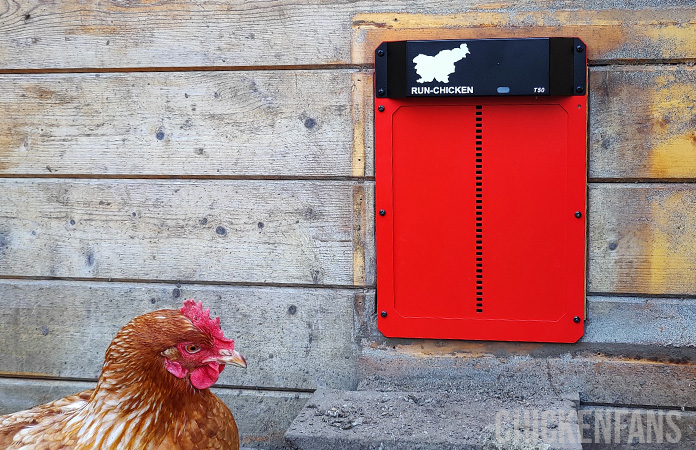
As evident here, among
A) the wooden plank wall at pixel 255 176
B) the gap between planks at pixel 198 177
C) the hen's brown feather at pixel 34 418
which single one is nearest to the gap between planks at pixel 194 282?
the wooden plank wall at pixel 255 176

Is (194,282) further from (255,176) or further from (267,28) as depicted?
(267,28)

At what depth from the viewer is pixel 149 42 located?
7.06ft

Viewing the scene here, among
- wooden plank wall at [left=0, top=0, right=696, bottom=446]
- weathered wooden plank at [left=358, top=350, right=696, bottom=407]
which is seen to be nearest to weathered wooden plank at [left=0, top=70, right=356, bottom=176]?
wooden plank wall at [left=0, top=0, right=696, bottom=446]

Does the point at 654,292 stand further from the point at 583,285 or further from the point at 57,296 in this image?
the point at 57,296

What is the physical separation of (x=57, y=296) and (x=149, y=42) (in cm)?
84

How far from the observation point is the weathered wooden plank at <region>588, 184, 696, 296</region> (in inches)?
76.5

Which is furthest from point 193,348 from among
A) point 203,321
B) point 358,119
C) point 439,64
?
point 439,64

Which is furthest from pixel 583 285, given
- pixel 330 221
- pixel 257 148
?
pixel 257 148

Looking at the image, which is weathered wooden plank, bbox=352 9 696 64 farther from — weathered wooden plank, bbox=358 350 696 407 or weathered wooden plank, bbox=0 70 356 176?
weathered wooden plank, bbox=358 350 696 407

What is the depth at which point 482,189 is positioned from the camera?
6.57 ft

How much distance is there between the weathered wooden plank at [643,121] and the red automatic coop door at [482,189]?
6 centimetres

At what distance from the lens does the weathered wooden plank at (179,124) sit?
209cm

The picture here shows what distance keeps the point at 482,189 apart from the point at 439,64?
0.36 m

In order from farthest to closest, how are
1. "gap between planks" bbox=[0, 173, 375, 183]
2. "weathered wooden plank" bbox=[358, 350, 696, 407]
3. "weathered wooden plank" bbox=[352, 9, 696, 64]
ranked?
"gap between planks" bbox=[0, 173, 375, 183]
"weathered wooden plank" bbox=[358, 350, 696, 407]
"weathered wooden plank" bbox=[352, 9, 696, 64]
